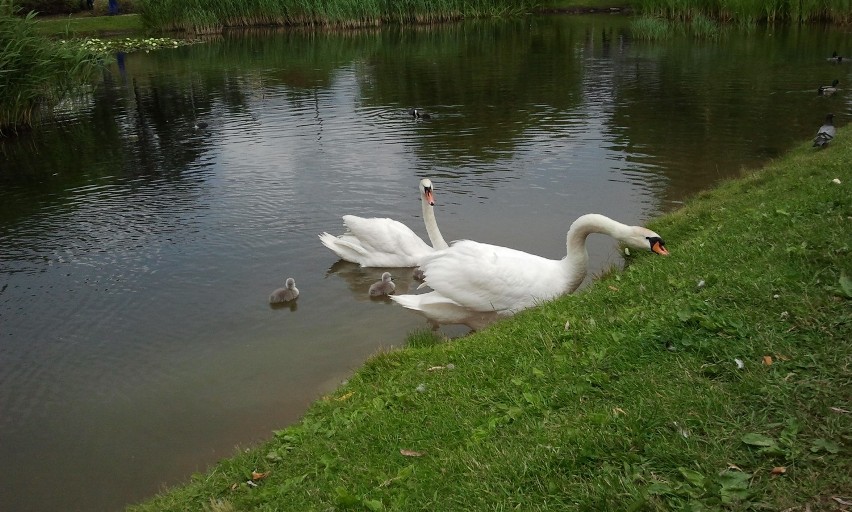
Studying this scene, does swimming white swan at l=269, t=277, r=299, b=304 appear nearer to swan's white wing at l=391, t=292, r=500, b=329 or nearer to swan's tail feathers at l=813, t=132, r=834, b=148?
swan's white wing at l=391, t=292, r=500, b=329

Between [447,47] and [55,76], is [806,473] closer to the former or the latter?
[55,76]

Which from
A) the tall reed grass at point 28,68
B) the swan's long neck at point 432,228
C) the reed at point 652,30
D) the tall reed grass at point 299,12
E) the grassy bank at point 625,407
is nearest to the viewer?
the grassy bank at point 625,407

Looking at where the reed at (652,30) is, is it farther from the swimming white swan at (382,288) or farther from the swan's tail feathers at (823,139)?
the swimming white swan at (382,288)

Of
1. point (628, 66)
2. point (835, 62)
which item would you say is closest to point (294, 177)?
point (628, 66)

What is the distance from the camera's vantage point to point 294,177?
55.2 ft

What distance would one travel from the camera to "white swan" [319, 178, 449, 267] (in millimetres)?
12094

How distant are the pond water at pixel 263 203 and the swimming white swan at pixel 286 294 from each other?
20 centimetres

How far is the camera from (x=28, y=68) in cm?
2225

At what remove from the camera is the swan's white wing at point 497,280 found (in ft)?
28.9

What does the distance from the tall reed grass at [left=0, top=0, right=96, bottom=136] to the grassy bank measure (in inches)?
779

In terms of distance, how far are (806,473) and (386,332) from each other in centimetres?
656

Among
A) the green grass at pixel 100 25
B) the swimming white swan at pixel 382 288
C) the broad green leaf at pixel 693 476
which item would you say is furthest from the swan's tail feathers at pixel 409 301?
the green grass at pixel 100 25

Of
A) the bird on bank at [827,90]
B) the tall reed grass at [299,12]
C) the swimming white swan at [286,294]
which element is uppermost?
the tall reed grass at [299,12]

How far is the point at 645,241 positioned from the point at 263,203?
8947 mm
